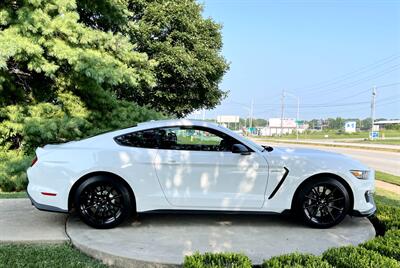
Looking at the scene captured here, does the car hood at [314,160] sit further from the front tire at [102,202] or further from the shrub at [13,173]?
the shrub at [13,173]

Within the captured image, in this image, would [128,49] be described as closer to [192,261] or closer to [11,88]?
[11,88]

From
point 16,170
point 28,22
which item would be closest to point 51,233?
point 16,170

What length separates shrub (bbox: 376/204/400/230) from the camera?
4.88 metres

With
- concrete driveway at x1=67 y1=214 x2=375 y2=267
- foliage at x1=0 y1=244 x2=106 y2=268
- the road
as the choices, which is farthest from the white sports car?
the road

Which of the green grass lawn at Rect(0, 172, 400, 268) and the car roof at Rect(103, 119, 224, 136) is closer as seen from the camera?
the green grass lawn at Rect(0, 172, 400, 268)

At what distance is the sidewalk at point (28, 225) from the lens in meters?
4.46

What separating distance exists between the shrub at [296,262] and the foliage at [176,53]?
14931 mm

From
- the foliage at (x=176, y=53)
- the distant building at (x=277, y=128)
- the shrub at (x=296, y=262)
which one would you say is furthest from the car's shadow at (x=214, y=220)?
the distant building at (x=277, y=128)

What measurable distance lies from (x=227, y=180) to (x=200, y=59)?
51.5 ft

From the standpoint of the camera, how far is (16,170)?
32.3 feet

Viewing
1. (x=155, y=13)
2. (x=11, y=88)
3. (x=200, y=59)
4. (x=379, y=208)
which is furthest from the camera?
(x=200, y=59)

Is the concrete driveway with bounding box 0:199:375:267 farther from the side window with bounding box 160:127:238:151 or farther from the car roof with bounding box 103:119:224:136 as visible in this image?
the car roof with bounding box 103:119:224:136

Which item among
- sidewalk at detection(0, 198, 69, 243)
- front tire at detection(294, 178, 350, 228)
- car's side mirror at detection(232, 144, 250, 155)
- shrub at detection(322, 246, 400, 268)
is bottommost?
sidewalk at detection(0, 198, 69, 243)

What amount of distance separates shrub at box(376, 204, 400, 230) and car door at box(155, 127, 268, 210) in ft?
5.54
